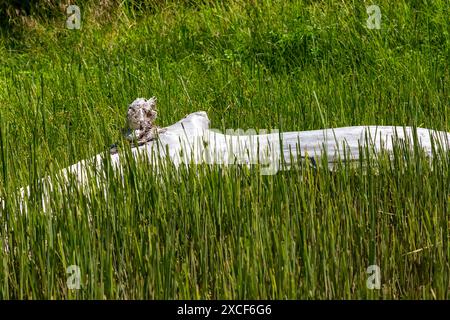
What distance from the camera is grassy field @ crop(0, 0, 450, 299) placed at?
9.73 feet

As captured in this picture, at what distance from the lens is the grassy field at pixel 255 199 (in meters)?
2.97

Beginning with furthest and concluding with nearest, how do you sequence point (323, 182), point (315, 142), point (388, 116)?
1. point (388, 116)
2. point (315, 142)
3. point (323, 182)

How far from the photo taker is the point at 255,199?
3344mm

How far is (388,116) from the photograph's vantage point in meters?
5.14

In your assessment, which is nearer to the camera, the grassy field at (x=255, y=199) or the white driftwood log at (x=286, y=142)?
the grassy field at (x=255, y=199)

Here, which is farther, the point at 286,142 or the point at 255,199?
the point at 286,142

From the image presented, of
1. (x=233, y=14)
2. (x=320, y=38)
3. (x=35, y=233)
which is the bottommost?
(x=35, y=233)

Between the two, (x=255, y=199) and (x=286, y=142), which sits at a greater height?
(x=286, y=142)

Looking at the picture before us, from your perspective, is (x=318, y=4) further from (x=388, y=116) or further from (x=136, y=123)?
(x=136, y=123)

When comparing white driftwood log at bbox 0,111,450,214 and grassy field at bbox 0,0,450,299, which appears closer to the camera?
grassy field at bbox 0,0,450,299

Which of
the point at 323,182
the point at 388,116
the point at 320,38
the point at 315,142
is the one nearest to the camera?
the point at 323,182
